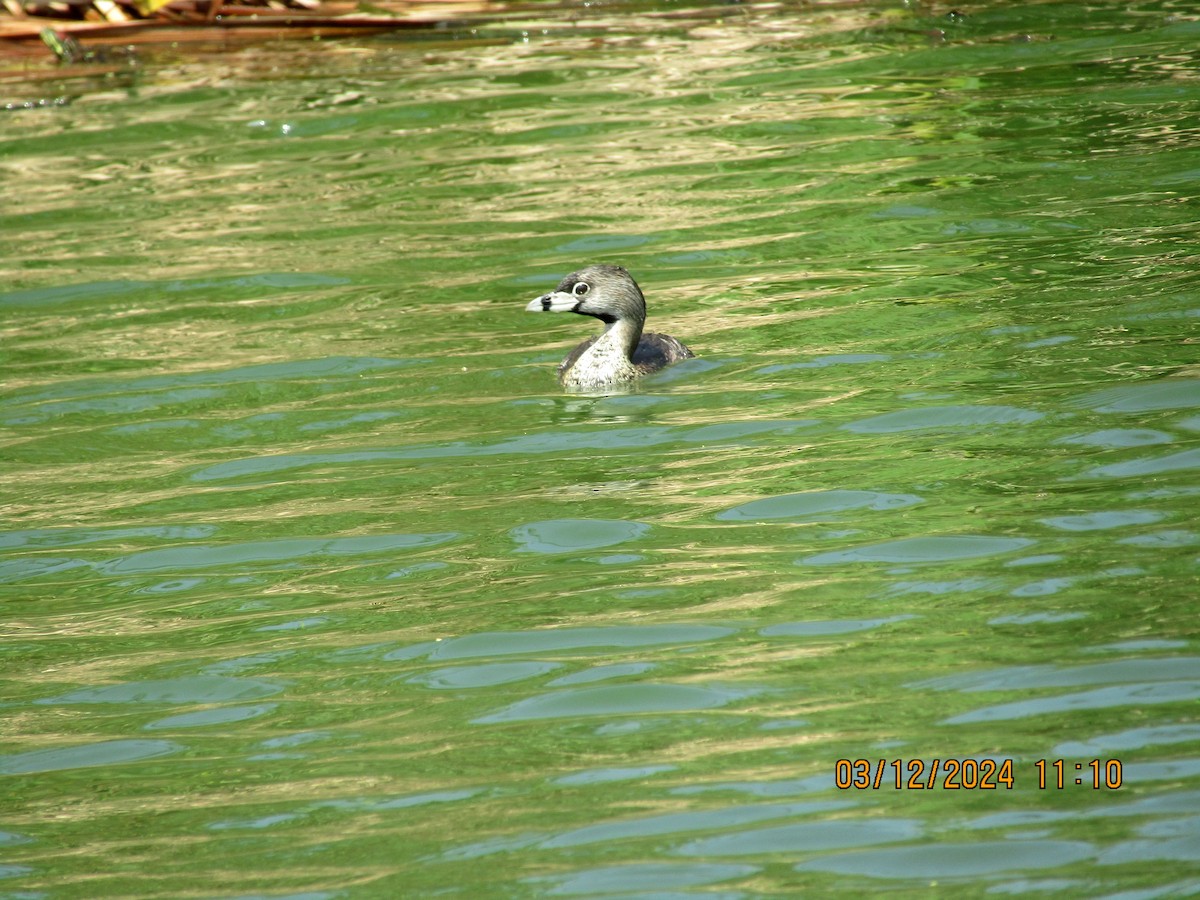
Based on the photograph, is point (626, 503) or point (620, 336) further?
point (620, 336)

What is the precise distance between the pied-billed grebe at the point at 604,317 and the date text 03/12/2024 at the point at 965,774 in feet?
16.4

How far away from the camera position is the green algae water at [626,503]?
5230 mm

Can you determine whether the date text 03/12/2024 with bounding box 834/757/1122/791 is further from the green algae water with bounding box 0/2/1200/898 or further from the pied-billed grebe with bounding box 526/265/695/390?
the pied-billed grebe with bounding box 526/265/695/390

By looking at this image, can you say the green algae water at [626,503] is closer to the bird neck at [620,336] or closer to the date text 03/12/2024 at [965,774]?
the date text 03/12/2024 at [965,774]

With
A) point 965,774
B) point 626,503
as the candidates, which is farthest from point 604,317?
point 965,774

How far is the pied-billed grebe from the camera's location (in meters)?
10.0

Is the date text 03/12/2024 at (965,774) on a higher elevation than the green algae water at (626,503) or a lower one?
lower

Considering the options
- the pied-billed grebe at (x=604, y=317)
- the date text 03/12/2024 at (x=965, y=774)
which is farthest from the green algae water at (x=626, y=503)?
the pied-billed grebe at (x=604, y=317)

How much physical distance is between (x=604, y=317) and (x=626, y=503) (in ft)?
7.92

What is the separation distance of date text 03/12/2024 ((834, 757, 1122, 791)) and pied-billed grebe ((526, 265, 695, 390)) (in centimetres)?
499

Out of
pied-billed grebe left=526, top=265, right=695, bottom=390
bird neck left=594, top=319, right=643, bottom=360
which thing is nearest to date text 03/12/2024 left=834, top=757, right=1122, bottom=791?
pied-billed grebe left=526, top=265, right=695, bottom=390

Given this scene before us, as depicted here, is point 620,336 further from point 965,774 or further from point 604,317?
point 965,774

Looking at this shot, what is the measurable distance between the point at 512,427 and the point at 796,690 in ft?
12.6

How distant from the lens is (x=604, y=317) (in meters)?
10.1
